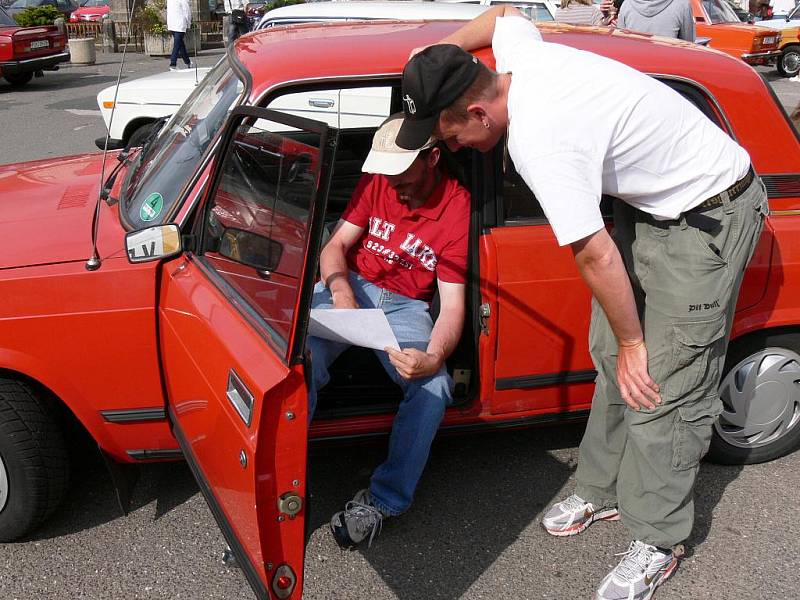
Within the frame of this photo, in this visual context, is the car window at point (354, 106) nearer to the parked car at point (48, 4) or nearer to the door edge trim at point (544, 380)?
the door edge trim at point (544, 380)

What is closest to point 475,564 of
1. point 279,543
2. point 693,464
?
point 693,464

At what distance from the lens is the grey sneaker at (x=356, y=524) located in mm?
2727

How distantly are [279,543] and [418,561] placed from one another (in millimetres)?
949

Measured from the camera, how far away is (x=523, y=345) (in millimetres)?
2779

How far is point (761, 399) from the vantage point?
10.1 feet

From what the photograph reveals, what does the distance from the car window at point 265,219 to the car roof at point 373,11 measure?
435cm

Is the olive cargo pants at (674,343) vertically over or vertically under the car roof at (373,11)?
under

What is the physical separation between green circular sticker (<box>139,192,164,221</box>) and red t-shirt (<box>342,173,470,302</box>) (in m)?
0.72

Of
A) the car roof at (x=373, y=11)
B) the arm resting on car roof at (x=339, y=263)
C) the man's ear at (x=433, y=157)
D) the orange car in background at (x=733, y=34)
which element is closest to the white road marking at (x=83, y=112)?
the car roof at (x=373, y=11)

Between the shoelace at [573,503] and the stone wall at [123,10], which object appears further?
the stone wall at [123,10]

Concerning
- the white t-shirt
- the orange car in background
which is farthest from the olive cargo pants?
the orange car in background

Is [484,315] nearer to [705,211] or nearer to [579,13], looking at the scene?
[705,211]

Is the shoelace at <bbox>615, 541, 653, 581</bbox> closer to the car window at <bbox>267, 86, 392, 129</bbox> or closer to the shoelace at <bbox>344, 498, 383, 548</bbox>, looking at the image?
the shoelace at <bbox>344, 498, 383, 548</bbox>

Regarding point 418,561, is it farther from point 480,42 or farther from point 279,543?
point 480,42
